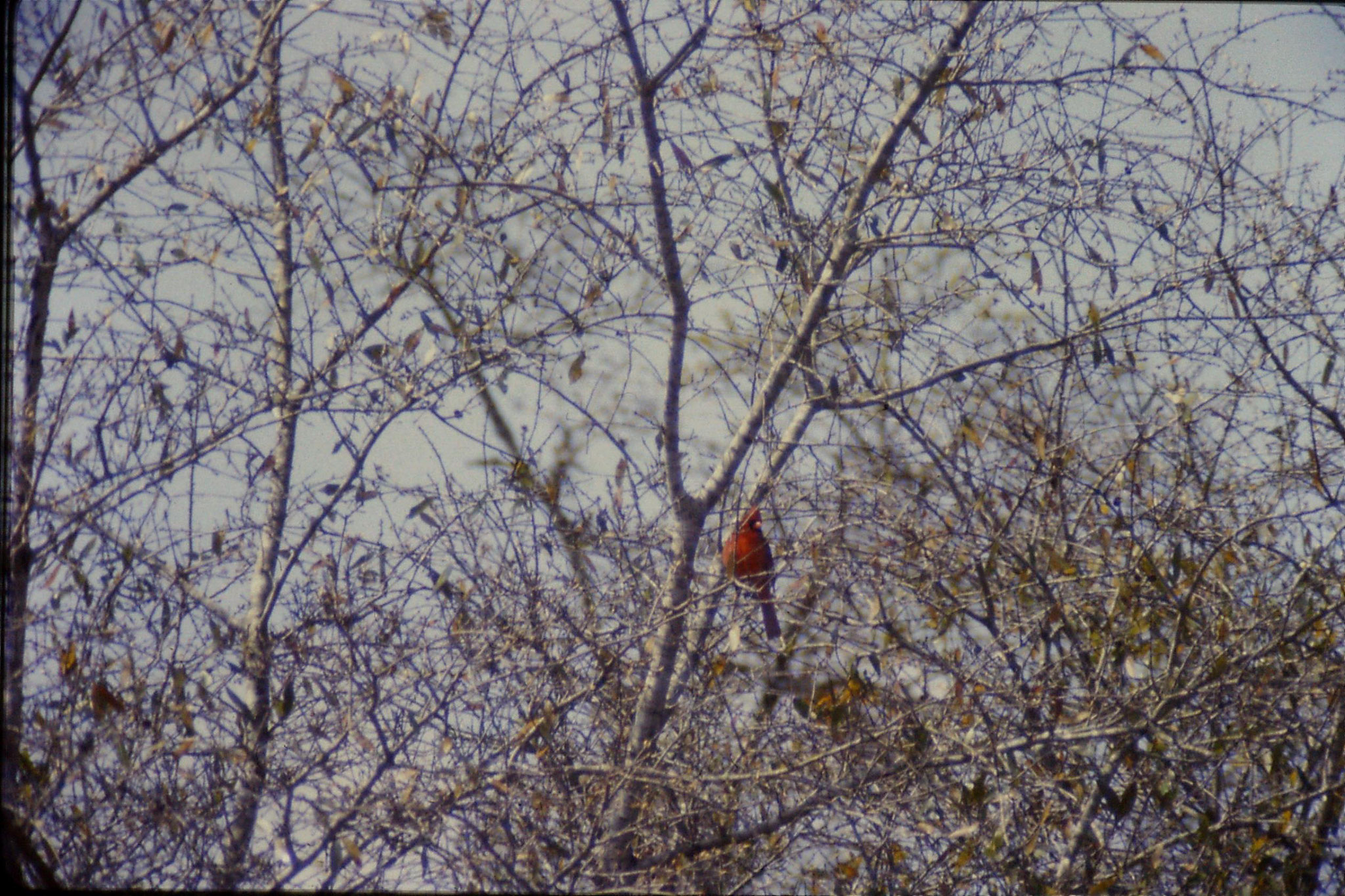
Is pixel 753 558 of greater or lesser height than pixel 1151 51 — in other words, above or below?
below

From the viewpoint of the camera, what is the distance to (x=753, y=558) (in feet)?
15.8

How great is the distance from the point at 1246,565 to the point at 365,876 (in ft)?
13.0

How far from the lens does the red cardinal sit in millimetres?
4715

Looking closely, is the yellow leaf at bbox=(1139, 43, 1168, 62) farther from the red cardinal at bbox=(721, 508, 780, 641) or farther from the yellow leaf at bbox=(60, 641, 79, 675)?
the yellow leaf at bbox=(60, 641, 79, 675)

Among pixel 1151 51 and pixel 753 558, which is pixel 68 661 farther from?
pixel 1151 51

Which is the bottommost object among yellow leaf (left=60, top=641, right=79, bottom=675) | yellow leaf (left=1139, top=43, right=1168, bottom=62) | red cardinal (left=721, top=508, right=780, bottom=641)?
yellow leaf (left=60, top=641, right=79, bottom=675)

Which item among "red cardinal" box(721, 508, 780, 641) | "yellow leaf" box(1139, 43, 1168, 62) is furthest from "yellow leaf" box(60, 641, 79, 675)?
"yellow leaf" box(1139, 43, 1168, 62)

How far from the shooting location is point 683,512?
5203mm

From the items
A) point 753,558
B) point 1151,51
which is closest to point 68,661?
point 753,558

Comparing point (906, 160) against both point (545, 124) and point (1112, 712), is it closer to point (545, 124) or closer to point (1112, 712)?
point (545, 124)

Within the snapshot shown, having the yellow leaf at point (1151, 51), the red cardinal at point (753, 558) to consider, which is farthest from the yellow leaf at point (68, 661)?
the yellow leaf at point (1151, 51)

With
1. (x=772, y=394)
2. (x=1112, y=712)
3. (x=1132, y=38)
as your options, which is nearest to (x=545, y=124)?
(x=772, y=394)

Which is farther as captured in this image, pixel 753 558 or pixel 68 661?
pixel 753 558

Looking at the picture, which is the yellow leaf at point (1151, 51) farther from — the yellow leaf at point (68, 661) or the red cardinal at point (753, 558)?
the yellow leaf at point (68, 661)
